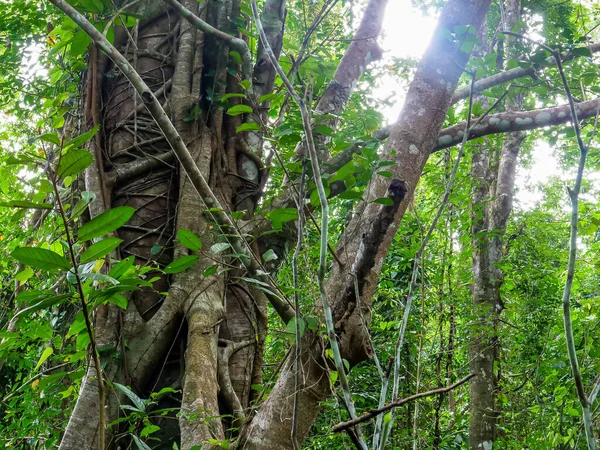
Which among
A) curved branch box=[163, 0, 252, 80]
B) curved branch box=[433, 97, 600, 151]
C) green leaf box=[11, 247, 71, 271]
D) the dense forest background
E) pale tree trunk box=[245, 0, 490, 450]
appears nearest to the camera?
green leaf box=[11, 247, 71, 271]

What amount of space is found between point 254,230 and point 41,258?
1.75m

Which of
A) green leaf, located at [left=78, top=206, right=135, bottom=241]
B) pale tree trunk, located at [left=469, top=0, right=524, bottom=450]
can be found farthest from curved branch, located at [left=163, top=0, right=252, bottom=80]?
pale tree trunk, located at [left=469, top=0, right=524, bottom=450]

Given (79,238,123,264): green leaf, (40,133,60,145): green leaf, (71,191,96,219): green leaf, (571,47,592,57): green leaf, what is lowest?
(79,238,123,264): green leaf

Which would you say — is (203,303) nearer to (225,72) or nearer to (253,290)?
(253,290)

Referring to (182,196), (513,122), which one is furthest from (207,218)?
(513,122)

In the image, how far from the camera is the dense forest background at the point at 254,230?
3.91ft

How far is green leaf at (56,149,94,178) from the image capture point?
825 millimetres

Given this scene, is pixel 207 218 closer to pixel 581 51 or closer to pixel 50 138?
pixel 50 138

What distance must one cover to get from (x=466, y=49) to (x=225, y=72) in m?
1.75

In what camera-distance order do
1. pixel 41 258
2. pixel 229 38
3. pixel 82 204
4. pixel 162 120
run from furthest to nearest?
1. pixel 229 38
2. pixel 162 120
3. pixel 82 204
4. pixel 41 258

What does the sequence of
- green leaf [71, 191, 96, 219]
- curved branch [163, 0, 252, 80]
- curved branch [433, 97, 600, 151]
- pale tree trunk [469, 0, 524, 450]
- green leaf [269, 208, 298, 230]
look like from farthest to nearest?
pale tree trunk [469, 0, 524, 450] → curved branch [433, 97, 600, 151] → curved branch [163, 0, 252, 80] → green leaf [269, 208, 298, 230] → green leaf [71, 191, 96, 219]

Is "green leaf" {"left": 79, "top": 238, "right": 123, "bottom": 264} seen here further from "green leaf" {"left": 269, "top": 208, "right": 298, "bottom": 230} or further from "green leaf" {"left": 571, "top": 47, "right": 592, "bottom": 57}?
"green leaf" {"left": 571, "top": 47, "right": 592, "bottom": 57}

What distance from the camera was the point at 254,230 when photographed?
2.53 meters

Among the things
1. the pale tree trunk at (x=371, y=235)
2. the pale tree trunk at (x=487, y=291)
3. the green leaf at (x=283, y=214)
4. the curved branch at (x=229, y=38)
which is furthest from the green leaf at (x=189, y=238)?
the pale tree trunk at (x=487, y=291)
